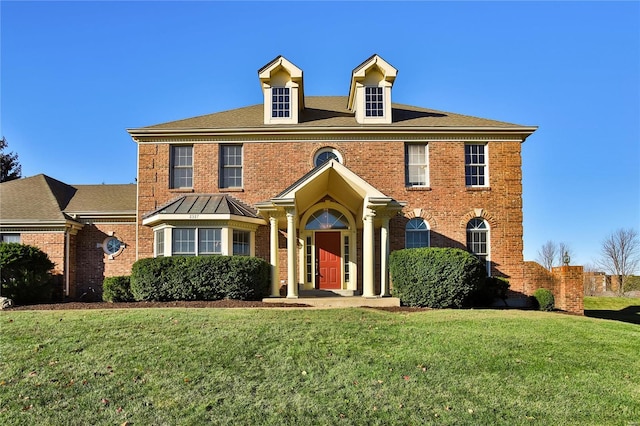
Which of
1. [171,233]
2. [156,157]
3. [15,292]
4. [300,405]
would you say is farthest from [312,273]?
[300,405]

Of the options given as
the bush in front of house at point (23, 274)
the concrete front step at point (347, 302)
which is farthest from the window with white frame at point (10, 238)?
the concrete front step at point (347, 302)

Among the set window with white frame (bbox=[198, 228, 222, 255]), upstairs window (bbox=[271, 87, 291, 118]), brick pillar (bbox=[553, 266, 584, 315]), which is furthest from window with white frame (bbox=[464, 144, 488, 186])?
window with white frame (bbox=[198, 228, 222, 255])

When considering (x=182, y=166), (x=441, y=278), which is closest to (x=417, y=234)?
(x=441, y=278)

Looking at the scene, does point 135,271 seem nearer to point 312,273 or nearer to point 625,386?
point 312,273

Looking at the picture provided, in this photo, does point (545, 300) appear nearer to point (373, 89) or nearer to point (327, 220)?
point (327, 220)

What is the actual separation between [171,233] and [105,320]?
20.0 ft

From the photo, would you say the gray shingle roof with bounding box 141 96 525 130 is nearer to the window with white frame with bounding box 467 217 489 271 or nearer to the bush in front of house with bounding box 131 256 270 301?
the window with white frame with bounding box 467 217 489 271

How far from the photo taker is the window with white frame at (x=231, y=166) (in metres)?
20.2

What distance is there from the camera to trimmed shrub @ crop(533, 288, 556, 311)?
18.3 meters

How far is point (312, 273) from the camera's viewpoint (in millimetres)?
19672

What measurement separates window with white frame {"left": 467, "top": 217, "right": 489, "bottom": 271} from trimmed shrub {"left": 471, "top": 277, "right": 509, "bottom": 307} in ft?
4.17

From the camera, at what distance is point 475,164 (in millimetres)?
20156

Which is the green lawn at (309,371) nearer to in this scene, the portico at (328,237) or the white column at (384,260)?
the white column at (384,260)

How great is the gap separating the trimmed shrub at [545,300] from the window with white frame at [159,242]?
13465mm
